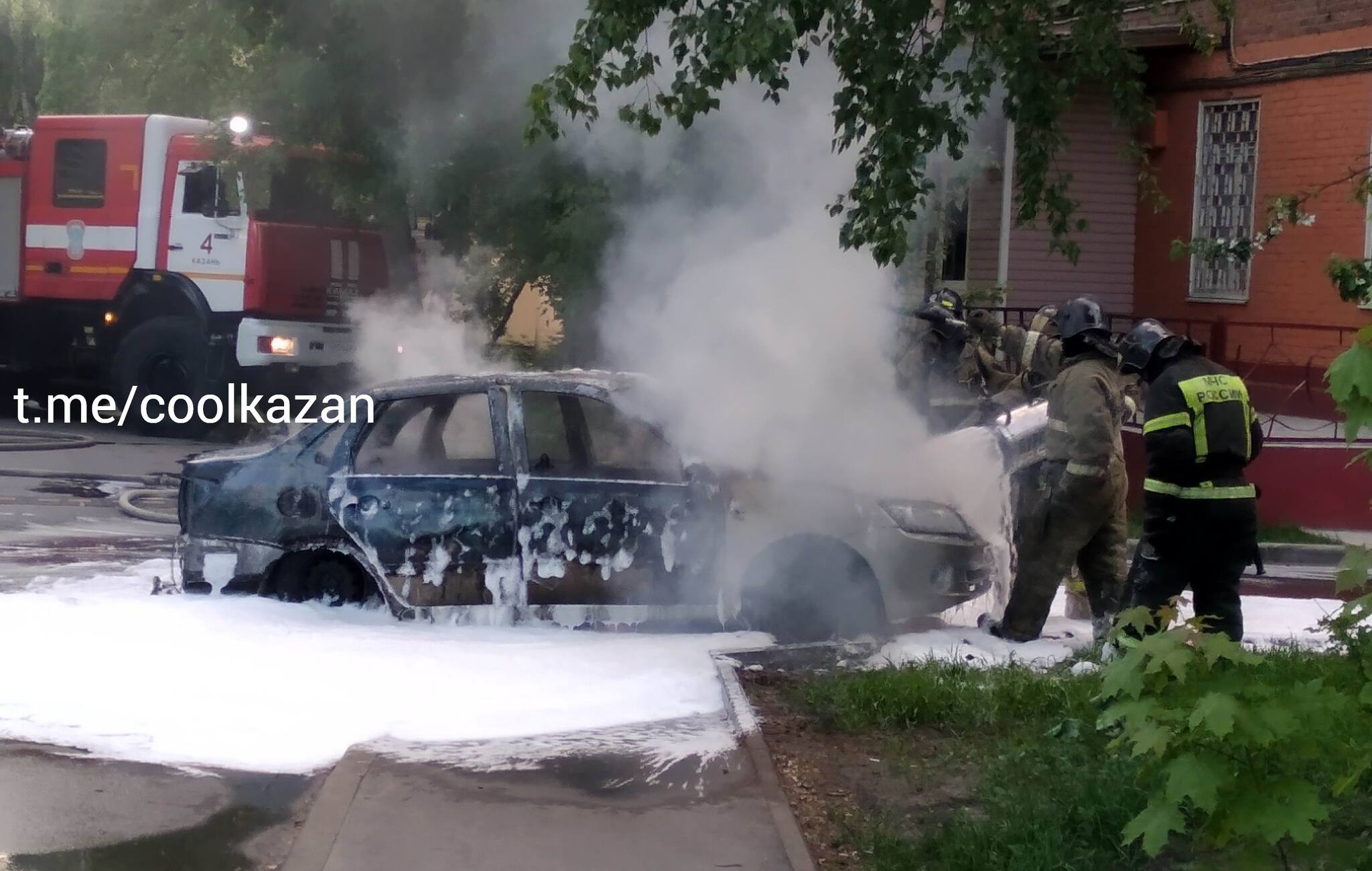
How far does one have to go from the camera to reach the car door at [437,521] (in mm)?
6727

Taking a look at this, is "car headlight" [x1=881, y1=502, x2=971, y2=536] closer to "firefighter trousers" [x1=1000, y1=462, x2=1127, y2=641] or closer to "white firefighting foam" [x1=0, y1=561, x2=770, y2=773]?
"firefighter trousers" [x1=1000, y1=462, x2=1127, y2=641]

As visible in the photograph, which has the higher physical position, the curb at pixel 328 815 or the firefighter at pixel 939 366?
the firefighter at pixel 939 366

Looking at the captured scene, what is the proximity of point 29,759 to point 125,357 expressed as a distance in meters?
10.3

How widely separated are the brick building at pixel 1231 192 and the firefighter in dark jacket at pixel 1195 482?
645 cm

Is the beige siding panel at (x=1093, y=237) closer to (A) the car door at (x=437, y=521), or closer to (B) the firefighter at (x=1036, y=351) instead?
(B) the firefighter at (x=1036, y=351)

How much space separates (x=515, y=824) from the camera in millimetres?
4648

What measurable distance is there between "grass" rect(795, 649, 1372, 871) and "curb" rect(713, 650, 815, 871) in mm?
194

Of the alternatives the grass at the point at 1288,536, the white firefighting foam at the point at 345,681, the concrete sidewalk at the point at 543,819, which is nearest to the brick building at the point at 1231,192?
the grass at the point at 1288,536

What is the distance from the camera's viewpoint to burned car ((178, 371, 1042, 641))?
666 cm

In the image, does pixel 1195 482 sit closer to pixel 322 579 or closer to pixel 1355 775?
pixel 1355 775

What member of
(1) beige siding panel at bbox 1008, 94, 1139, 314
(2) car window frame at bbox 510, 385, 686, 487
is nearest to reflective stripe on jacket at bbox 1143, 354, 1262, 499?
(2) car window frame at bbox 510, 385, 686, 487

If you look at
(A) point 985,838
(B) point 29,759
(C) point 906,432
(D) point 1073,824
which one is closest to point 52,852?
(B) point 29,759

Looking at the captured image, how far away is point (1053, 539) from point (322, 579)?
344 cm

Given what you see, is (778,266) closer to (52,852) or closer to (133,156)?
(52,852)
